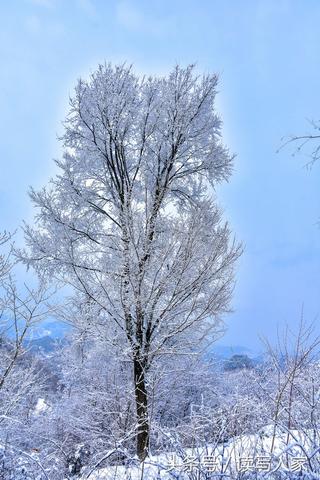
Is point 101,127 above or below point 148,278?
above

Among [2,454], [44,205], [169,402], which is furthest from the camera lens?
[169,402]

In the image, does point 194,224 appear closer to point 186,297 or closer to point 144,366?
point 186,297

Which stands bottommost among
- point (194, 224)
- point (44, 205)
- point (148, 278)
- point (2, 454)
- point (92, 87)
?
point (2, 454)

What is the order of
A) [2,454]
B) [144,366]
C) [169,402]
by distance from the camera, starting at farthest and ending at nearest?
[169,402], [144,366], [2,454]

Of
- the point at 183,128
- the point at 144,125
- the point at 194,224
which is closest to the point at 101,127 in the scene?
the point at 144,125

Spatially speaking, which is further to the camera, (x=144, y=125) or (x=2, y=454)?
(x=144, y=125)

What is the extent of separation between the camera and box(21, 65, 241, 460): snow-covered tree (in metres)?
5.87

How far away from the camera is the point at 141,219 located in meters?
6.12

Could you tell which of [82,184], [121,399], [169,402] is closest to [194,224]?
[82,184]

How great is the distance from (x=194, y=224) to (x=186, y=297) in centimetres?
115

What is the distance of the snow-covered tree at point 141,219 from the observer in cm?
587

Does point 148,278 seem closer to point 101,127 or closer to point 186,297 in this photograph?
point 186,297

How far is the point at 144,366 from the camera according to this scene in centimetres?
627

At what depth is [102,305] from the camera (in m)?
6.08
